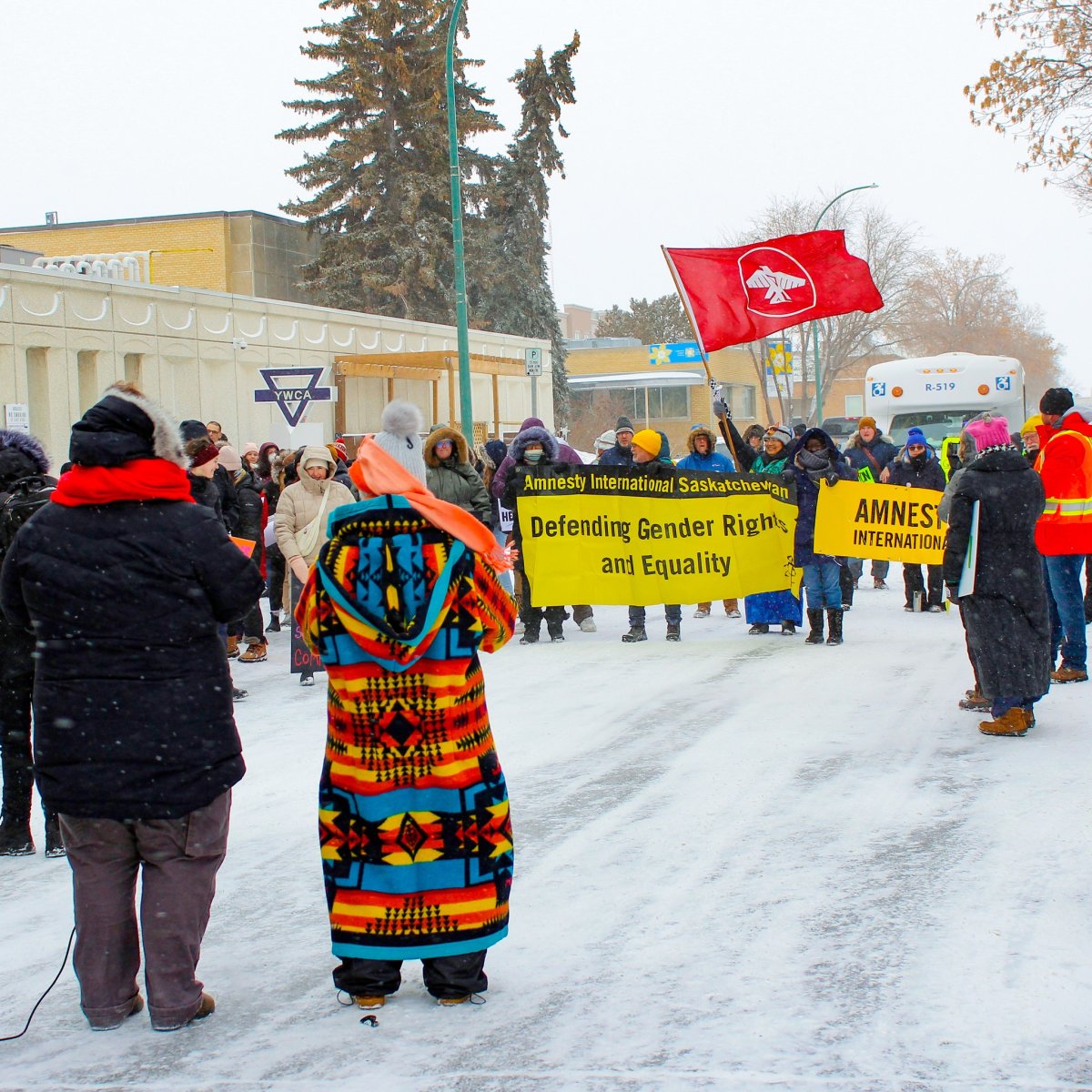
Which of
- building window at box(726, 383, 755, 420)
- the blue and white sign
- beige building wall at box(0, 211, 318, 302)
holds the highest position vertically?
beige building wall at box(0, 211, 318, 302)

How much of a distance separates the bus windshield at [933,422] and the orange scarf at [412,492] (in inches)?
913

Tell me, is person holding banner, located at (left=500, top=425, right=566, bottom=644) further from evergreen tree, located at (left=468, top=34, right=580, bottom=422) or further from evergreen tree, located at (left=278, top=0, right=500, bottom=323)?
evergreen tree, located at (left=468, top=34, right=580, bottom=422)

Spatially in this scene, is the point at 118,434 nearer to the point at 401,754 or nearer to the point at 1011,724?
the point at 401,754

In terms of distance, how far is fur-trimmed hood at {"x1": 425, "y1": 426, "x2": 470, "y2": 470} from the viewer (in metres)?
11.0

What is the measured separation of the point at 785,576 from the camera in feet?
39.9

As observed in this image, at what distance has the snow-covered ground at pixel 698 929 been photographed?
374 centimetres

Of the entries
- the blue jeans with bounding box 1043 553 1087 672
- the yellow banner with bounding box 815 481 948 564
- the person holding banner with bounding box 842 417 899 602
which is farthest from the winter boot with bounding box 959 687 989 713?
the person holding banner with bounding box 842 417 899 602

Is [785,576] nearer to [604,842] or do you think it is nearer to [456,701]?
→ [604,842]

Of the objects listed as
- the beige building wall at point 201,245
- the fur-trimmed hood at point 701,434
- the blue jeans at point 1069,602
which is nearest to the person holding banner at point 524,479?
the fur-trimmed hood at point 701,434

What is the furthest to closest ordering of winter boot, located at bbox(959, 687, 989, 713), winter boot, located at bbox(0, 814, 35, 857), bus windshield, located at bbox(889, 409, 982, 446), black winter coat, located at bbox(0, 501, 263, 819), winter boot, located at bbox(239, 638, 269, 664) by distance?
bus windshield, located at bbox(889, 409, 982, 446)
winter boot, located at bbox(239, 638, 269, 664)
winter boot, located at bbox(959, 687, 989, 713)
winter boot, located at bbox(0, 814, 35, 857)
black winter coat, located at bbox(0, 501, 263, 819)

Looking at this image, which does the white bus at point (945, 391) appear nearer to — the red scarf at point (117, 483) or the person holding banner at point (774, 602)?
the person holding banner at point (774, 602)

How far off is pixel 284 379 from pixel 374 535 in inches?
483

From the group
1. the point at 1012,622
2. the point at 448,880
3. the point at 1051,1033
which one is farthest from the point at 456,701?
the point at 1012,622

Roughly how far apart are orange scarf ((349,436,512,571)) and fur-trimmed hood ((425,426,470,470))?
6.73 m
